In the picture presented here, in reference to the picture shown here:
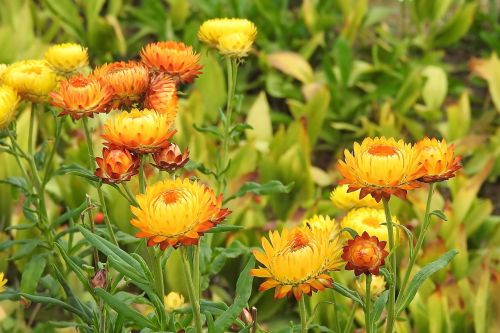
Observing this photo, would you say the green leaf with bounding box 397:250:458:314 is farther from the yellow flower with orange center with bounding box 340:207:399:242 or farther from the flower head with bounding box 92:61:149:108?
the flower head with bounding box 92:61:149:108

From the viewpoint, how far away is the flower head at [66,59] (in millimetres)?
1764

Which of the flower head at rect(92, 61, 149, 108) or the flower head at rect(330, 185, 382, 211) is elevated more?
the flower head at rect(92, 61, 149, 108)

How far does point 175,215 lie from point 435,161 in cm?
42

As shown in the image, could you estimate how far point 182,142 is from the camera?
3131mm

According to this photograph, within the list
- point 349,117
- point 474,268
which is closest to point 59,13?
point 349,117

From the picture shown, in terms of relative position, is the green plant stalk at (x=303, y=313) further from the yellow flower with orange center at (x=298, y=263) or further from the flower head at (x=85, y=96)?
the flower head at (x=85, y=96)

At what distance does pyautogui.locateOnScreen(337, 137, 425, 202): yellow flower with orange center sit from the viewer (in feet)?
3.97

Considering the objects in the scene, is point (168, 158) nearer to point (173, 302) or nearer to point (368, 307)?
point (368, 307)

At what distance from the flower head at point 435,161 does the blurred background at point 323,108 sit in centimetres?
89

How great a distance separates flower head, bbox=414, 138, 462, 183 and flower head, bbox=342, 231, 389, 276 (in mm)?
126

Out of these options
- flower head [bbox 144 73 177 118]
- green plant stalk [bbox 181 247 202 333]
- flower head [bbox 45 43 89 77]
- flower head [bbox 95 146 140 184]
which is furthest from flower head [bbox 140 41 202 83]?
green plant stalk [bbox 181 247 202 333]

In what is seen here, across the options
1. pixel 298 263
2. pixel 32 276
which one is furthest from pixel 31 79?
pixel 298 263

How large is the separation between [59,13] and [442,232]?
84.4 inches

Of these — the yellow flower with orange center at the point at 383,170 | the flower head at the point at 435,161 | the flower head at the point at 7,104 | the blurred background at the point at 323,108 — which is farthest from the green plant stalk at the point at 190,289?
the blurred background at the point at 323,108
